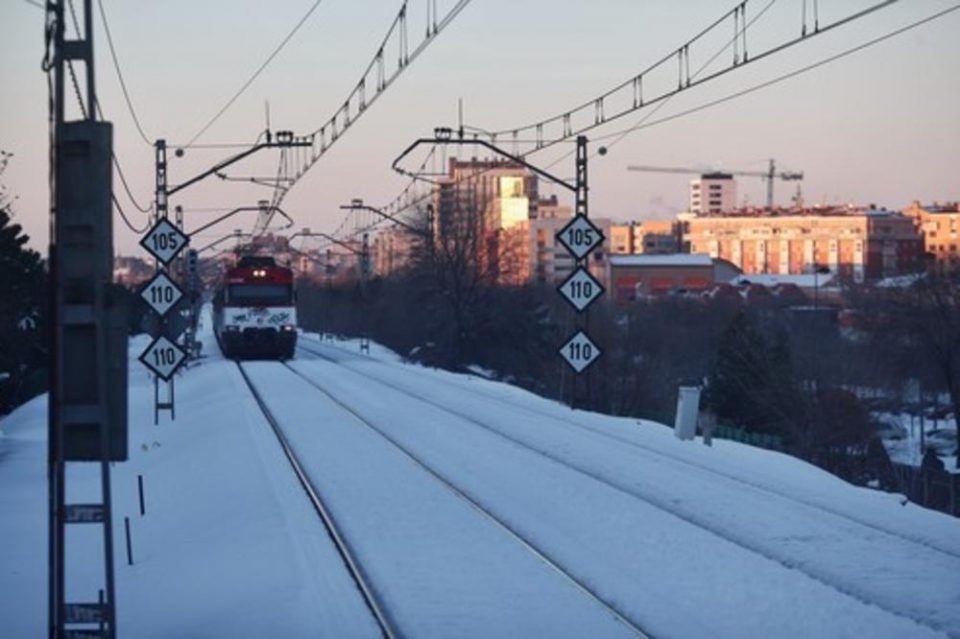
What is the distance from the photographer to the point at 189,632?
1284 centimetres

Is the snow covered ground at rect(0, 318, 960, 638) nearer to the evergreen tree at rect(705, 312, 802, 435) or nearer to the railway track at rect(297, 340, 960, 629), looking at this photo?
the railway track at rect(297, 340, 960, 629)

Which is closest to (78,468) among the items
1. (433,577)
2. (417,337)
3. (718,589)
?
(433,577)

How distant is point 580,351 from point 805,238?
5350 inches

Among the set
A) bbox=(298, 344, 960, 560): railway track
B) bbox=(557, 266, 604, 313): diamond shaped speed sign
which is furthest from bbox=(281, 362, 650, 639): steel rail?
bbox=(557, 266, 604, 313): diamond shaped speed sign

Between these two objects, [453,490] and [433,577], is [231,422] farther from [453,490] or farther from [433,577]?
[433,577]

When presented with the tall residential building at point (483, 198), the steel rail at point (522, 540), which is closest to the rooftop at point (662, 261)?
the tall residential building at point (483, 198)

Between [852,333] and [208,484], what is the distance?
49.4m

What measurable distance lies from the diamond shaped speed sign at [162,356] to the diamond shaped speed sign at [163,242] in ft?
5.64

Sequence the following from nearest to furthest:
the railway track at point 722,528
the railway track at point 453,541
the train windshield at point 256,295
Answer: the railway track at point 453,541 → the railway track at point 722,528 → the train windshield at point 256,295

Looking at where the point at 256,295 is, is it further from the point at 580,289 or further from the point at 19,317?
the point at 580,289

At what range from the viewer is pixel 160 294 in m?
30.6

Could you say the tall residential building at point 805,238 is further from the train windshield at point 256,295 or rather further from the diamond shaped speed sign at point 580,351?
the diamond shaped speed sign at point 580,351

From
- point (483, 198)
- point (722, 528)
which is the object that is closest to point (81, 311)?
point (722, 528)

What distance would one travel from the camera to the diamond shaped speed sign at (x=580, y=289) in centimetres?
2994
